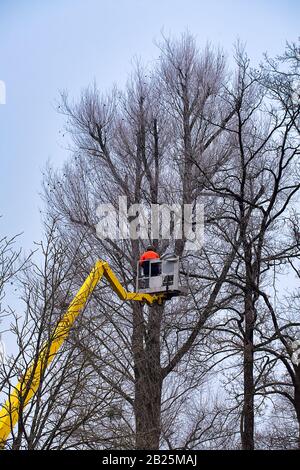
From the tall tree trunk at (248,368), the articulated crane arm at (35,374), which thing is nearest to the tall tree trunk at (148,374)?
the tall tree trunk at (248,368)

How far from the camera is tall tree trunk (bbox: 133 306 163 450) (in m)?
19.2

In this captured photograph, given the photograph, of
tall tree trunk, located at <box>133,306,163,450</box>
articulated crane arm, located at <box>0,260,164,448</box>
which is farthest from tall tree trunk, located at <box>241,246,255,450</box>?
articulated crane arm, located at <box>0,260,164,448</box>

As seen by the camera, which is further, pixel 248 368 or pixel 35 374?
pixel 248 368

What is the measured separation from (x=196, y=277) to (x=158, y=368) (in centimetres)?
230

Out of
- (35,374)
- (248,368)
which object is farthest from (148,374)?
(35,374)

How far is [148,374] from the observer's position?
20266mm

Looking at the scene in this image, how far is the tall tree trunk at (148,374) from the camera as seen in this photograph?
1920 cm

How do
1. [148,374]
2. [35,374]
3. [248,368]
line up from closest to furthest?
[35,374] → [248,368] → [148,374]

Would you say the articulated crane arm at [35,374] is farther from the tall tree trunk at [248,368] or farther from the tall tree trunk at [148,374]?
the tall tree trunk at [248,368]

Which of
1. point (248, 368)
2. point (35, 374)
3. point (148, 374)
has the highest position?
point (148, 374)

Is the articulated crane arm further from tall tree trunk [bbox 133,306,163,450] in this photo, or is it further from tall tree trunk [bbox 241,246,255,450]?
tall tree trunk [bbox 241,246,255,450]

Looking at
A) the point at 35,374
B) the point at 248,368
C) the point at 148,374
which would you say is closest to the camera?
the point at 35,374

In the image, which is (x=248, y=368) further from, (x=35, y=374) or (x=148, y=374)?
(x=35, y=374)
